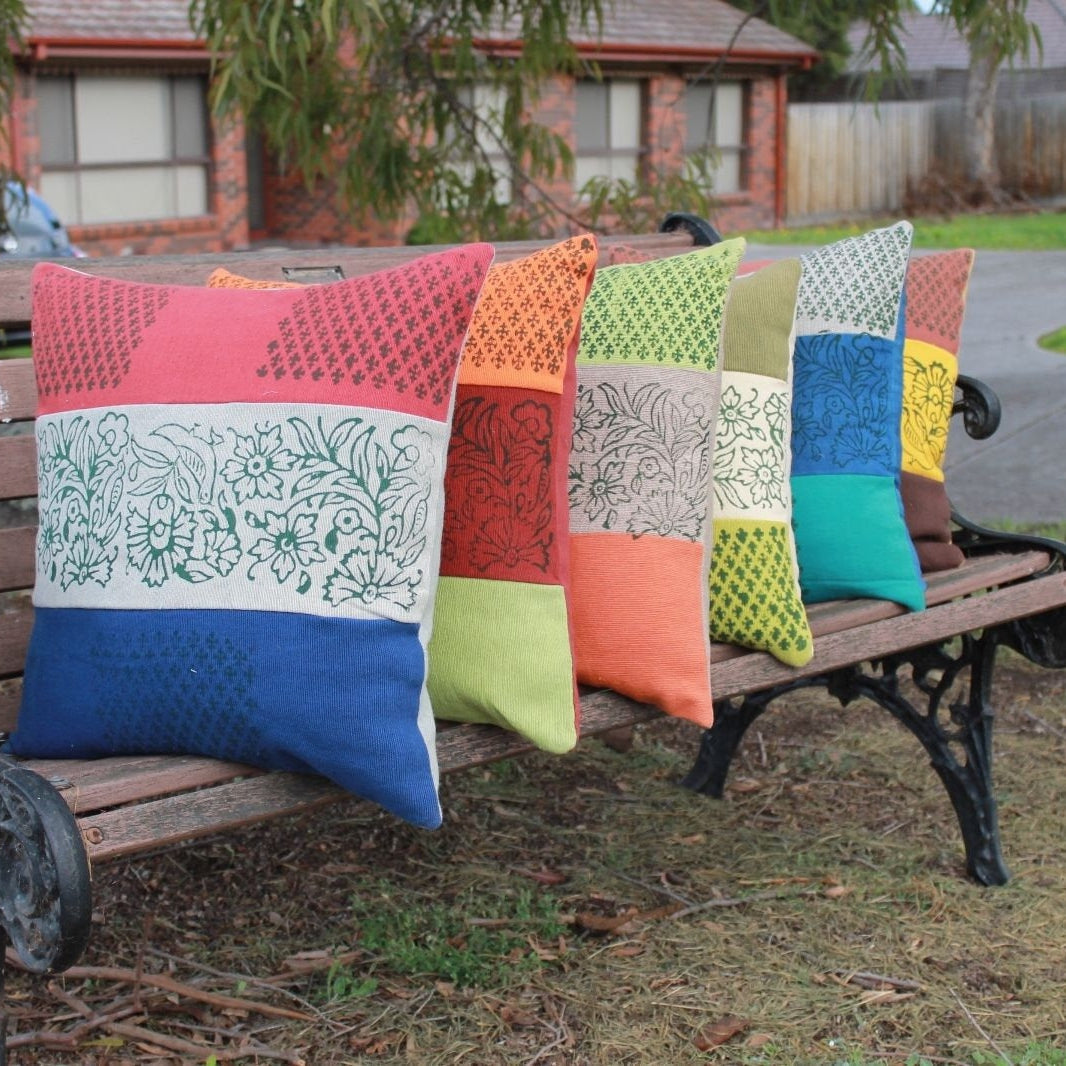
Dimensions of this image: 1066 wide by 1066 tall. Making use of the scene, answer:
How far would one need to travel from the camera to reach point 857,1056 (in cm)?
227

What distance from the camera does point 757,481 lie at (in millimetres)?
2514

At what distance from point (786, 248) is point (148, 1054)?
54.4 ft

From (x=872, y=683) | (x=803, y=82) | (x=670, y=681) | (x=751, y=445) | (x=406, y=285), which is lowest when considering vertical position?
(x=872, y=683)

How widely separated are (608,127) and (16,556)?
18.5 metres

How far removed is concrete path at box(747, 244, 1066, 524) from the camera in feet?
19.4

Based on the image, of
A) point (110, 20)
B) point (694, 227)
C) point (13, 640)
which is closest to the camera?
point (13, 640)

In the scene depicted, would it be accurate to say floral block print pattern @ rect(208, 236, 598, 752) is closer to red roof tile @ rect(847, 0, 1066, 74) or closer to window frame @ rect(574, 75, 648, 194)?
window frame @ rect(574, 75, 648, 194)

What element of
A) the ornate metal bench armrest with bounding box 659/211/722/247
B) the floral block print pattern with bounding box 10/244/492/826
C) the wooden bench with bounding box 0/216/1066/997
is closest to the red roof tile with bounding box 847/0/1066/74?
the ornate metal bench armrest with bounding box 659/211/722/247

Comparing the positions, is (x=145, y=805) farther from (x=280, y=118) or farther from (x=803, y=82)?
(x=803, y=82)

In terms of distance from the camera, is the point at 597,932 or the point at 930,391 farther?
the point at 930,391

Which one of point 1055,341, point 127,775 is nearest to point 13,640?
point 127,775

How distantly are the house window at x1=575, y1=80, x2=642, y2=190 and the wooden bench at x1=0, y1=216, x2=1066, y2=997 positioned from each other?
1683 centimetres

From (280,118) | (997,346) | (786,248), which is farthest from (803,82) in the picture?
(280,118)

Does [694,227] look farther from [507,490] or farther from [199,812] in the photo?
[199,812]
